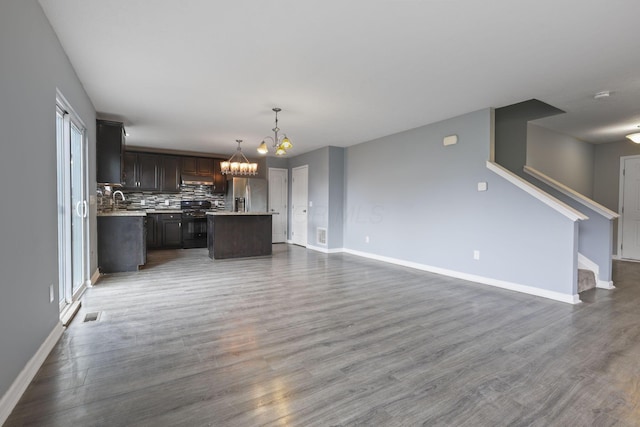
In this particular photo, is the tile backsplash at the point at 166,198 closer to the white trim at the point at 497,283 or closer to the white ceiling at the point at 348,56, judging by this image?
the white ceiling at the point at 348,56

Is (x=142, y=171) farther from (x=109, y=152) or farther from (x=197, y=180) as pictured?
(x=109, y=152)

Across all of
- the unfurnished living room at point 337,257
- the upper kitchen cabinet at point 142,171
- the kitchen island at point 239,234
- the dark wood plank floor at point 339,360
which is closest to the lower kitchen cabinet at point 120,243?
the unfurnished living room at point 337,257

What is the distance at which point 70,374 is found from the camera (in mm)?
1903

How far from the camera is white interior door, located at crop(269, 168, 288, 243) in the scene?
8523 mm

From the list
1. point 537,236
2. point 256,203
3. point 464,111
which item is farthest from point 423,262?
point 256,203

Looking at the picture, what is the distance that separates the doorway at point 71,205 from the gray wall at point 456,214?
15.5 feet

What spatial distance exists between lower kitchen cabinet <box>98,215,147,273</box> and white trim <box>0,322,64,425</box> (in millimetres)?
2482

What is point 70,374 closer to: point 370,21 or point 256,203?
point 370,21

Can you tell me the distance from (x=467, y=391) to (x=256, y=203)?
687cm

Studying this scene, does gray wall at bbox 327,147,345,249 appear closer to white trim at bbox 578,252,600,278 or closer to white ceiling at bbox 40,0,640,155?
white ceiling at bbox 40,0,640,155

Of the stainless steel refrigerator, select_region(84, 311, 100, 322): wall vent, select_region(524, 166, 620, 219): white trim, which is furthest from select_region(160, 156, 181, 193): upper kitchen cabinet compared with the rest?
select_region(524, 166, 620, 219): white trim

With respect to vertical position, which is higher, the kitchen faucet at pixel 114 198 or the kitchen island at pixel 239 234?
the kitchen faucet at pixel 114 198

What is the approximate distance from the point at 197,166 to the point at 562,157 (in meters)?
8.10

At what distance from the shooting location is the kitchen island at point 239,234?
5.81 meters
